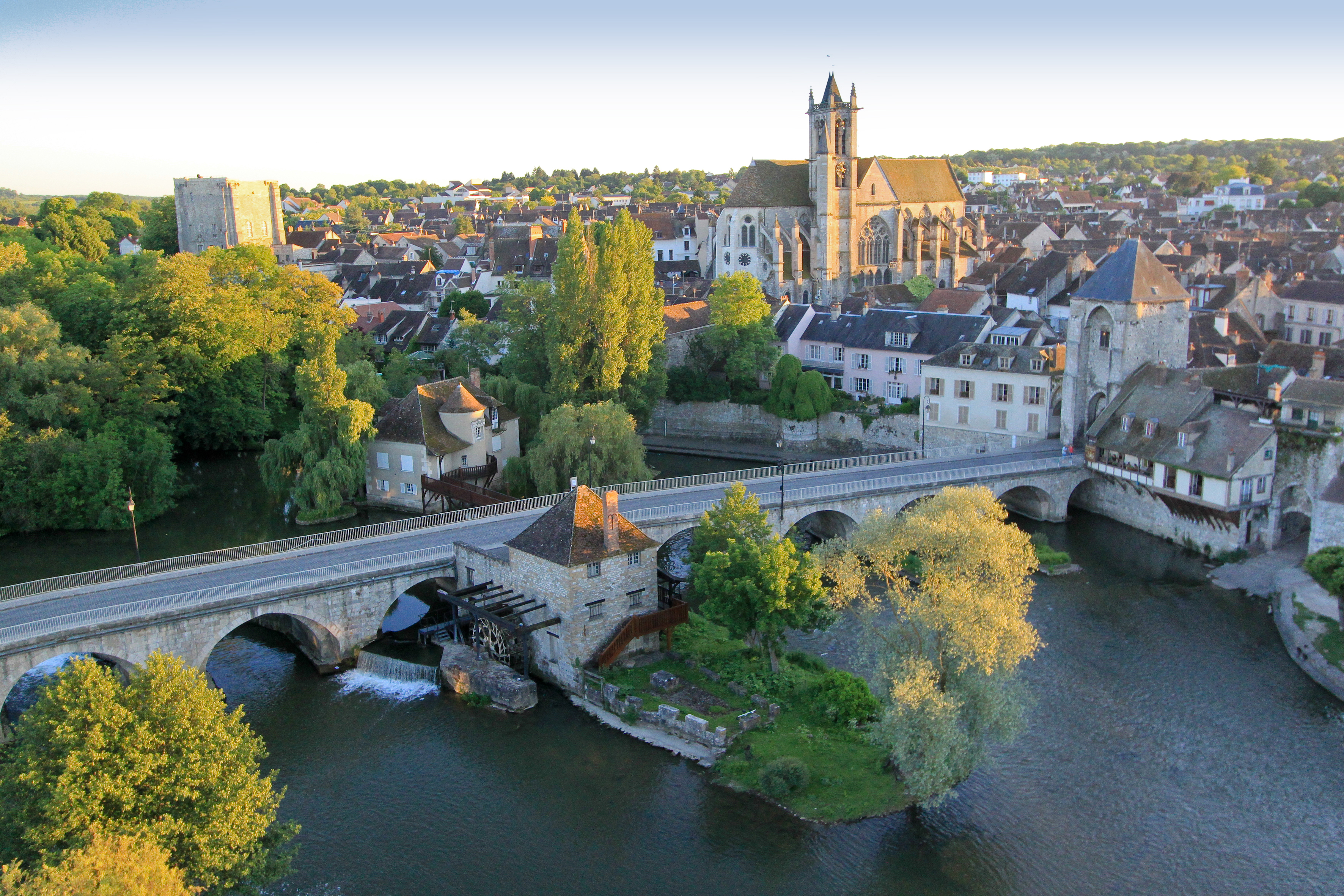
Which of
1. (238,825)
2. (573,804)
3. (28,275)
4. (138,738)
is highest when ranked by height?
(28,275)

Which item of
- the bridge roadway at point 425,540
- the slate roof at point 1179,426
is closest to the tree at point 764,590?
the bridge roadway at point 425,540

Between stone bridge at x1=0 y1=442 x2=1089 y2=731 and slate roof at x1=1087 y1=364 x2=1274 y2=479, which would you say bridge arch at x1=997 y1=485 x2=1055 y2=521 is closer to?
stone bridge at x1=0 y1=442 x2=1089 y2=731

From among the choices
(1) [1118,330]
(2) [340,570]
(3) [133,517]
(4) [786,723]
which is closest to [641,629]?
(4) [786,723]

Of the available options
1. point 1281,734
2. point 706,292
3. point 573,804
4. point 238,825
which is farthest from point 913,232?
point 238,825

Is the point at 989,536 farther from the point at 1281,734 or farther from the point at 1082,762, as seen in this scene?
the point at 1281,734

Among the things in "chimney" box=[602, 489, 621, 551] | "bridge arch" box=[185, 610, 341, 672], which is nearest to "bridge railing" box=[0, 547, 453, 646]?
"bridge arch" box=[185, 610, 341, 672]

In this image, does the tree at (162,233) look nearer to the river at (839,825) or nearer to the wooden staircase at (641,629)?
the river at (839,825)

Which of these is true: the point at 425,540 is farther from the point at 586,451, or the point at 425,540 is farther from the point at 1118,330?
the point at 1118,330
